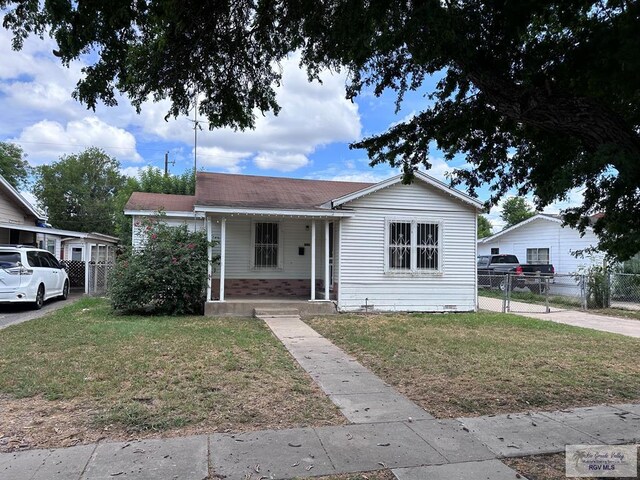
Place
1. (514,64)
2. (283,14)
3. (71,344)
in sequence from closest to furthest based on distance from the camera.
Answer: (514,64), (283,14), (71,344)

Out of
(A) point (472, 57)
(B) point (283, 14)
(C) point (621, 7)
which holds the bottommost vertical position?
(A) point (472, 57)

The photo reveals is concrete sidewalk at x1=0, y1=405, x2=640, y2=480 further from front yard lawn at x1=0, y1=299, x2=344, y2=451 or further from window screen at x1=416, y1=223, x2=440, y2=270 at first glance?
window screen at x1=416, y1=223, x2=440, y2=270

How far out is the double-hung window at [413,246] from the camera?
13.9 m

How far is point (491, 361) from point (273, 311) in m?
6.31

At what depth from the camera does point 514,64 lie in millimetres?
4418

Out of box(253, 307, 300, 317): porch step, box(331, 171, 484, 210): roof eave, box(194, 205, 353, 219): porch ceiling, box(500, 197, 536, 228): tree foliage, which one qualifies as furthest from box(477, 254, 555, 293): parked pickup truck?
→ box(500, 197, 536, 228): tree foliage

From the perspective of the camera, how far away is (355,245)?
1357 cm

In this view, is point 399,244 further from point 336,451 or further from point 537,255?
point 537,255

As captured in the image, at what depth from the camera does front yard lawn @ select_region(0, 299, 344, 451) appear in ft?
14.4

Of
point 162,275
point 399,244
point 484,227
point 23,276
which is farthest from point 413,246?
point 484,227

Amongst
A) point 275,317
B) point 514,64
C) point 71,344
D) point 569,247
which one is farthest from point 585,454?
point 569,247

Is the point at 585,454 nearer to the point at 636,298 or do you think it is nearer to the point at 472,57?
the point at 472,57

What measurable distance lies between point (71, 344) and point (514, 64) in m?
7.80

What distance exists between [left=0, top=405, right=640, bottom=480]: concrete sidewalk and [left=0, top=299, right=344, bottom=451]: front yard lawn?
30cm
